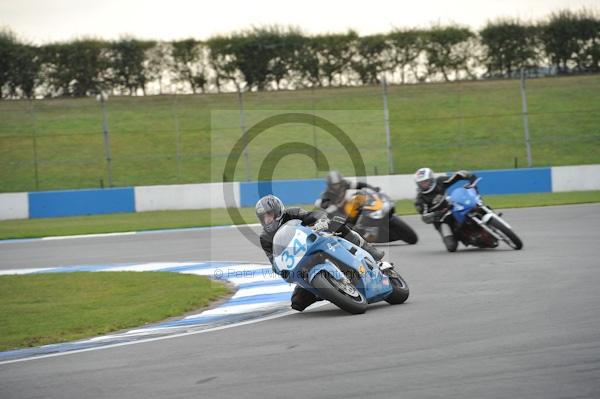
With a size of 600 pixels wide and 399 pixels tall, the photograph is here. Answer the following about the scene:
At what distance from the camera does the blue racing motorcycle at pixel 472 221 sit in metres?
13.0

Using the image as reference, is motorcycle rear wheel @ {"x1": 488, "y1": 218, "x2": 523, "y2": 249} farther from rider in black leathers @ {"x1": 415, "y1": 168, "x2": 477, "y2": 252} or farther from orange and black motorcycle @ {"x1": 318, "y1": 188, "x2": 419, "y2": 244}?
orange and black motorcycle @ {"x1": 318, "y1": 188, "x2": 419, "y2": 244}

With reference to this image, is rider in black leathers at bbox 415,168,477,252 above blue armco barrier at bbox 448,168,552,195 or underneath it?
underneath

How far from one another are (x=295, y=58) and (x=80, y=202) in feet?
51.0

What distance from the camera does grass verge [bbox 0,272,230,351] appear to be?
8992mm

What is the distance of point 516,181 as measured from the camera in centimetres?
2650

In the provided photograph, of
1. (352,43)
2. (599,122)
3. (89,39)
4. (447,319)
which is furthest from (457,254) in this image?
(89,39)

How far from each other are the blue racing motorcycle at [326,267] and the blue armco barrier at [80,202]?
755 inches

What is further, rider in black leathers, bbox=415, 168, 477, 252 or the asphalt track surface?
rider in black leathers, bbox=415, 168, 477, 252

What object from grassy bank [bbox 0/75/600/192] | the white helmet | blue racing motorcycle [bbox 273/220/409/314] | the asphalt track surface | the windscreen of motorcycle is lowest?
the asphalt track surface

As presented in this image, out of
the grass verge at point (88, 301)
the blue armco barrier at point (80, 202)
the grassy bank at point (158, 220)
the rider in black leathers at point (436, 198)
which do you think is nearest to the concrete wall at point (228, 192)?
the blue armco barrier at point (80, 202)

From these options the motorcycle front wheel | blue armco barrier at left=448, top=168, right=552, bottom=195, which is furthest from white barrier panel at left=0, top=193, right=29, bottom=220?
the motorcycle front wheel

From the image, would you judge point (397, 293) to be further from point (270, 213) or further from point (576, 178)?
point (576, 178)

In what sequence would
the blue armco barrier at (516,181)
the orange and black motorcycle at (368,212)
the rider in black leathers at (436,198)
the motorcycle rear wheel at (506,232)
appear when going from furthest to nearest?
the blue armco barrier at (516,181)
the orange and black motorcycle at (368,212)
the rider in black leathers at (436,198)
the motorcycle rear wheel at (506,232)

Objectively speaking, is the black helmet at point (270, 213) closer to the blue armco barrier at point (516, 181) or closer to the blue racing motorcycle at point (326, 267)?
the blue racing motorcycle at point (326, 267)
